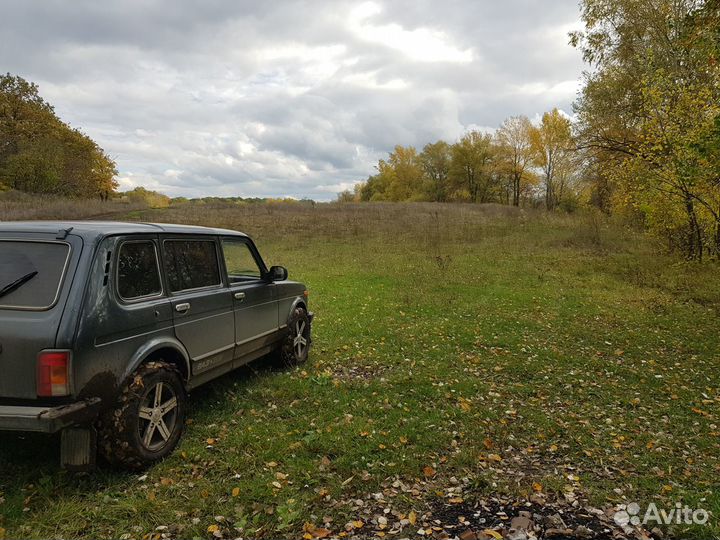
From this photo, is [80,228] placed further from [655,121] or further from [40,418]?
[655,121]

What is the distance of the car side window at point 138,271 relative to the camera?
3.84m

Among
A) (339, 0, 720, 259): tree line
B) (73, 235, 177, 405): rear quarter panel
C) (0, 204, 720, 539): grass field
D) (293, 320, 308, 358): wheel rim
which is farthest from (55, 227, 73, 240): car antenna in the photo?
(339, 0, 720, 259): tree line

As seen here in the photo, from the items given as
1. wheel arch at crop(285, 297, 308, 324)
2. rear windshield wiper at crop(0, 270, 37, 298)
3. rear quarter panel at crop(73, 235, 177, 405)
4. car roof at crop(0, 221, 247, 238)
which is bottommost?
wheel arch at crop(285, 297, 308, 324)

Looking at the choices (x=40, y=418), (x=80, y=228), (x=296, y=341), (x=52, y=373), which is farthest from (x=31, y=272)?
(x=296, y=341)

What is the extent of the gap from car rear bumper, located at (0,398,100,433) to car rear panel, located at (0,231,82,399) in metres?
0.11

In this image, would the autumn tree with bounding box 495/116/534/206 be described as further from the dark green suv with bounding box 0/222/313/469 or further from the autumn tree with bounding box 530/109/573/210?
the dark green suv with bounding box 0/222/313/469

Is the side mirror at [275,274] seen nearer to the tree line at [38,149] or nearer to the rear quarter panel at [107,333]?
the rear quarter panel at [107,333]

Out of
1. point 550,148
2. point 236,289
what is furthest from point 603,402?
point 550,148

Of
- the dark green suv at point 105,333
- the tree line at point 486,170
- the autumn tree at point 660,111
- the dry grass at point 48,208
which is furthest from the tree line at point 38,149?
the dark green suv at point 105,333

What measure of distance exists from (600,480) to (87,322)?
4.37m

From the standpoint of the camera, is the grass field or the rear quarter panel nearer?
the rear quarter panel

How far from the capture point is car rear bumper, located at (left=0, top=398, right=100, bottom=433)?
10.1 ft

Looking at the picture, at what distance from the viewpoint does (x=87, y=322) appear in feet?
10.9

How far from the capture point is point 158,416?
13.0 ft
